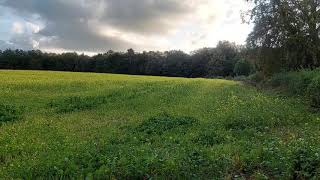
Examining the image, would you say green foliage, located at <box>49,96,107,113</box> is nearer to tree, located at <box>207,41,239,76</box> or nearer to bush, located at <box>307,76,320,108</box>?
bush, located at <box>307,76,320,108</box>

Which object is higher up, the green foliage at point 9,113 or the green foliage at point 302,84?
the green foliage at point 302,84

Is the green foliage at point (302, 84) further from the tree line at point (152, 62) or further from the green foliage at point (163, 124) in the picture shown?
the tree line at point (152, 62)


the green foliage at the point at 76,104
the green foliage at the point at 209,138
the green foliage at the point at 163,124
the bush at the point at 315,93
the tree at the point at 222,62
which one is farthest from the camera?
the tree at the point at 222,62

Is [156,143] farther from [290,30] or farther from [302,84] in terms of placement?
[290,30]

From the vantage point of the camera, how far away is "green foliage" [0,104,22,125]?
1969 centimetres

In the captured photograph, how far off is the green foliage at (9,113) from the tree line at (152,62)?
11319cm

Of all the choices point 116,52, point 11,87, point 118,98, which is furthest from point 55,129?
point 116,52

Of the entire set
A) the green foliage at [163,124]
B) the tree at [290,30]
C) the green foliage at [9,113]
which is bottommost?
the green foliage at [9,113]

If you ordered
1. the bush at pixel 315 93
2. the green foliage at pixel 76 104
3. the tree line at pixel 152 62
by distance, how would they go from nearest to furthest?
1. the bush at pixel 315 93
2. the green foliage at pixel 76 104
3. the tree line at pixel 152 62

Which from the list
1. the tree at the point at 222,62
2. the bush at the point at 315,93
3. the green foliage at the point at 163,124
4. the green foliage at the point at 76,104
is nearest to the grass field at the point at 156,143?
the green foliage at the point at 163,124

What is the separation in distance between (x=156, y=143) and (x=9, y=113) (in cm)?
1009

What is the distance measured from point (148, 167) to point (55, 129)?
796 cm

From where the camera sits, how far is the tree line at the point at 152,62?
5364 inches

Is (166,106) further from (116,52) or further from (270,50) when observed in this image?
(116,52)
